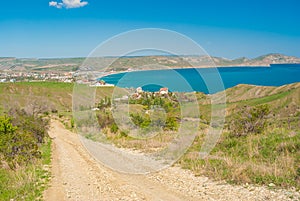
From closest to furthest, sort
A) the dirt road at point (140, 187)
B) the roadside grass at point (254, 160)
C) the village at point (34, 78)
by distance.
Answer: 1. the dirt road at point (140, 187)
2. the roadside grass at point (254, 160)
3. the village at point (34, 78)

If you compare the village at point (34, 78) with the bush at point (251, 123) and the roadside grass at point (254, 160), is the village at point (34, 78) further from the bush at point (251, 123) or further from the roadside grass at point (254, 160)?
the roadside grass at point (254, 160)

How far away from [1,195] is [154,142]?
24.7 ft

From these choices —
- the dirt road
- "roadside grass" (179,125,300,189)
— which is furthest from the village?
the dirt road

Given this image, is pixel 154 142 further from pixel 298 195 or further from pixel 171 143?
pixel 298 195

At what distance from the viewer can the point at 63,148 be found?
13914mm

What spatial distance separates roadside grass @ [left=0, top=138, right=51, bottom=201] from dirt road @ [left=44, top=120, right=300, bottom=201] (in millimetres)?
268

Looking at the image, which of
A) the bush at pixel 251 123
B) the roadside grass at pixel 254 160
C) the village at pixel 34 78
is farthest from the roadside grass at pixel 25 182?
the village at pixel 34 78

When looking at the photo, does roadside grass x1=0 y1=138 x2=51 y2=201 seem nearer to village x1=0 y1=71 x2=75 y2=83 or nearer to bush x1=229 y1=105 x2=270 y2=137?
bush x1=229 y1=105 x2=270 y2=137

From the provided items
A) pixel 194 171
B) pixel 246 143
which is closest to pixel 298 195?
pixel 194 171

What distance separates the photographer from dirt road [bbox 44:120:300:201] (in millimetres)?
6641

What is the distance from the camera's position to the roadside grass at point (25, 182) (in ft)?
22.8

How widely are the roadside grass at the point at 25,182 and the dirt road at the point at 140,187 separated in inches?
10.5

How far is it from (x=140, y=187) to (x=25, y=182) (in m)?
3.15

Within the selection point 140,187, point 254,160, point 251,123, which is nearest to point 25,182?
point 140,187
